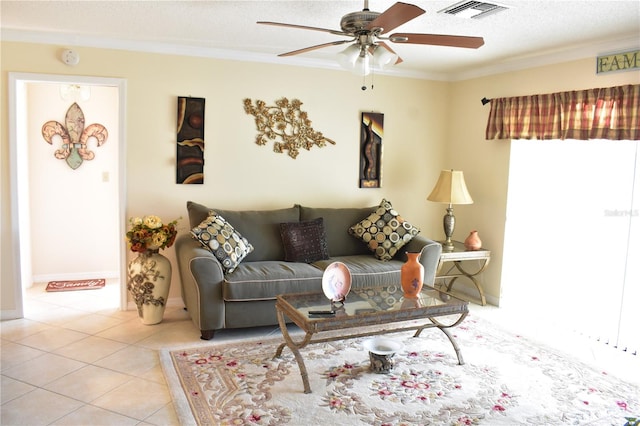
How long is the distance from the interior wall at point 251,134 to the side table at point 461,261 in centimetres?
54

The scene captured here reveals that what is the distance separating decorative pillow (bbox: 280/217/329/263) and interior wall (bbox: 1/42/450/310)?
1.77 ft

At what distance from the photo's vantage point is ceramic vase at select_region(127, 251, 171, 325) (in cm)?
420

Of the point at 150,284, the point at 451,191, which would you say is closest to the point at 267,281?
the point at 150,284

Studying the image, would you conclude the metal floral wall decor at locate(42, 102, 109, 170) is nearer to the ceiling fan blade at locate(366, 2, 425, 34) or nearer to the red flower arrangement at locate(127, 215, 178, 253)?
the red flower arrangement at locate(127, 215, 178, 253)

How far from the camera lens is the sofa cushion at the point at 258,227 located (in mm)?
4562

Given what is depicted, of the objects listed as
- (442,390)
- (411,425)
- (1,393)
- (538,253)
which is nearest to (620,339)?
(538,253)

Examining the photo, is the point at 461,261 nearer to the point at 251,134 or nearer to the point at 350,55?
the point at 251,134

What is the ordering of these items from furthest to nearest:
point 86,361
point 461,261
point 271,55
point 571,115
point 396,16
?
point 461,261
point 271,55
point 571,115
point 86,361
point 396,16

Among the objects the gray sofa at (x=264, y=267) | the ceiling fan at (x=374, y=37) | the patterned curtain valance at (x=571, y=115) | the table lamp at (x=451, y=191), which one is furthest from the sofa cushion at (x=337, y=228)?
the ceiling fan at (x=374, y=37)

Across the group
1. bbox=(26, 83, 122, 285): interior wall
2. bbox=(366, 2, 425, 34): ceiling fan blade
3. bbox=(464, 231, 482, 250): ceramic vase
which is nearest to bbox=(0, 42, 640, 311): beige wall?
bbox=(464, 231, 482, 250): ceramic vase

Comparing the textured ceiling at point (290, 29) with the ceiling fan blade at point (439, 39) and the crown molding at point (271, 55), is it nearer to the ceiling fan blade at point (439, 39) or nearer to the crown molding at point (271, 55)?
the crown molding at point (271, 55)

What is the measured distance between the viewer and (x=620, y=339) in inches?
158

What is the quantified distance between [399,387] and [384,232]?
6.06 feet

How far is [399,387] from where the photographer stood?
3188 mm
